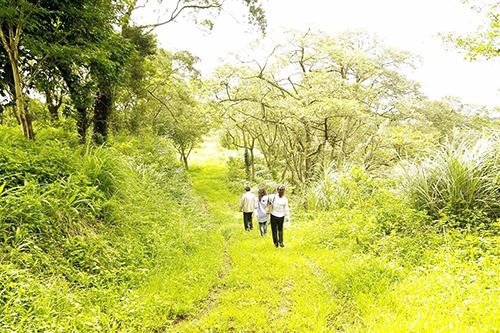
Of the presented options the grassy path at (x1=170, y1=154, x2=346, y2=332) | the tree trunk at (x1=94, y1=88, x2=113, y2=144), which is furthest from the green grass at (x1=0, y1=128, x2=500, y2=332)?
the tree trunk at (x1=94, y1=88, x2=113, y2=144)

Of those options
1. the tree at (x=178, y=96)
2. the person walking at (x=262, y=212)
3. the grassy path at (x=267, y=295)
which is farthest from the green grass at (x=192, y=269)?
the tree at (x=178, y=96)

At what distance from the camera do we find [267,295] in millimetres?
3980

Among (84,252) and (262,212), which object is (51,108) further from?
(262,212)

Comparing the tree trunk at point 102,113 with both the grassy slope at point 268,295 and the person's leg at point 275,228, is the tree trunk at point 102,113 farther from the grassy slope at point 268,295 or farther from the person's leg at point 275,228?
the person's leg at point 275,228

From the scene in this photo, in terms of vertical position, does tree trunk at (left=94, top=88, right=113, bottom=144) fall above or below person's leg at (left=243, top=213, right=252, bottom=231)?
above

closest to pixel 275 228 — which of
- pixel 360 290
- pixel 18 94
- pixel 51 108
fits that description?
pixel 360 290

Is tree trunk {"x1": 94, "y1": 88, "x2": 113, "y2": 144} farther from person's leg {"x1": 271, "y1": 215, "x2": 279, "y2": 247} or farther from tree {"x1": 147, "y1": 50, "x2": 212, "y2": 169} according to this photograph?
person's leg {"x1": 271, "y1": 215, "x2": 279, "y2": 247}

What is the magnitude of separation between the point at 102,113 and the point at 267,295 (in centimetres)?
794

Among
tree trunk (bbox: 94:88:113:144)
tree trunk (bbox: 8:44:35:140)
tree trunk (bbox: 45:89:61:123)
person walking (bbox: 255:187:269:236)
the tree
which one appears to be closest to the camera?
tree trunk (bbox: 8:44:35:140)

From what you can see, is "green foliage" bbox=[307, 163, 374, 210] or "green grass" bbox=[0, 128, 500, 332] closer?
"green grass" bbox=[0, 128, 500, 332]

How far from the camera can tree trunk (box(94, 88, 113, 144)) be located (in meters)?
8.34

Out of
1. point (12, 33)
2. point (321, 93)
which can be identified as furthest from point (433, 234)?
point (12, 33)

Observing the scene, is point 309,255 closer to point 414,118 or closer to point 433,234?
point 433,234

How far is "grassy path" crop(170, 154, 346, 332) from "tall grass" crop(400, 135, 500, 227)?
281 centimetres
